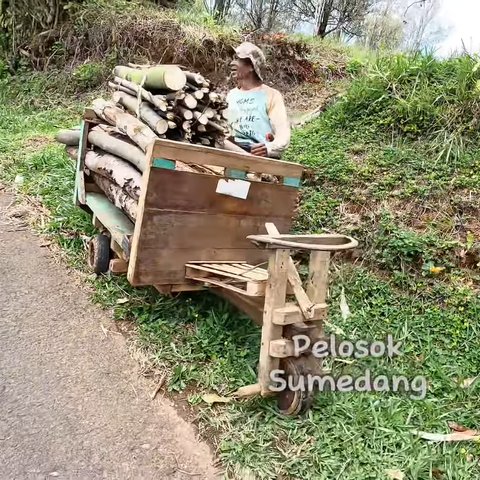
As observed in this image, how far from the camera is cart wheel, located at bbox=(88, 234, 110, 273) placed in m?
4.06

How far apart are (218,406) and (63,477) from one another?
2.92ft

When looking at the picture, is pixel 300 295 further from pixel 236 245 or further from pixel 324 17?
pixel 324 17

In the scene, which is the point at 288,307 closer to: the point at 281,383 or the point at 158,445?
the point at 281,383

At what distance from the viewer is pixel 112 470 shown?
8.04 feet

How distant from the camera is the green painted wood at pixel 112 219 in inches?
139

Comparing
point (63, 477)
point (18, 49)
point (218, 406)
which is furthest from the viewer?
point (18, 49)

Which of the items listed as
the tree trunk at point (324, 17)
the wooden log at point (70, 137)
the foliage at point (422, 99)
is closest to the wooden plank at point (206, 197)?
the foliage at point (422, 99)

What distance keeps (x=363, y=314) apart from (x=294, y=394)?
44.6 inches

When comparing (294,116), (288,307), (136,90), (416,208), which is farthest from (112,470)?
(294,116)

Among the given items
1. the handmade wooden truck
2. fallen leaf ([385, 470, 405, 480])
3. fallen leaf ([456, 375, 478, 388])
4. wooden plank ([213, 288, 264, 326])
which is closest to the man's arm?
the handmade wooden truck

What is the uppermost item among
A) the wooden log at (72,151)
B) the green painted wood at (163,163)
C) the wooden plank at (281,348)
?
the green painted wood at (163,163)

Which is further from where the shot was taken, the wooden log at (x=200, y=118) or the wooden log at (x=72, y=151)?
the wooden log at (x=72, y=151)

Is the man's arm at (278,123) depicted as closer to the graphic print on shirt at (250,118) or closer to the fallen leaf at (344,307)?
the graphic print on shirt at (250,118)

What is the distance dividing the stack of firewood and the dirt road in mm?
947
